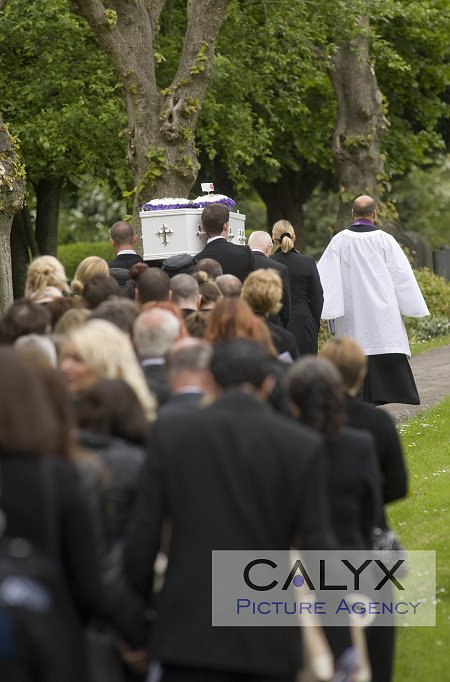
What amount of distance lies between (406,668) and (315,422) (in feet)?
6.87

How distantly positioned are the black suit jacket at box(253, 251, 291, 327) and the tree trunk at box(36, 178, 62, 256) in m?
19.2

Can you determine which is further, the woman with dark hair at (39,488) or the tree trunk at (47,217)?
the tree trunk at (47,217)

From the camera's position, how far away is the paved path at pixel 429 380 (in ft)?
47.3

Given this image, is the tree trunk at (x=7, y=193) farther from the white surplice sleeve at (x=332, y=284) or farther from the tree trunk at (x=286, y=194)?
the tree trunk at (x=286, y=194)

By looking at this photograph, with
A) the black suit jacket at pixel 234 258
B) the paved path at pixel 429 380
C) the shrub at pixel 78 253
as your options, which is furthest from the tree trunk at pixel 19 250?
the black suit jacket at pixel 234 258

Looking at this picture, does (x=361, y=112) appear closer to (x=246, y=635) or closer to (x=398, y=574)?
(x=398, y=574)

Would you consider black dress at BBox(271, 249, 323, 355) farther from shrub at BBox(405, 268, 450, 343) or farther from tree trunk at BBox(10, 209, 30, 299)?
tree trunk at BBox(10, 209, 30, 299)

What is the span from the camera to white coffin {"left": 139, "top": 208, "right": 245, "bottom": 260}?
12.7 metres

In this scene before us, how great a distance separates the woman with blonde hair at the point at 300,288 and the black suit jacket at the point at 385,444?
20.7 feet

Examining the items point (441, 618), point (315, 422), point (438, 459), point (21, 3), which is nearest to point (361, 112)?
point (21, 3)

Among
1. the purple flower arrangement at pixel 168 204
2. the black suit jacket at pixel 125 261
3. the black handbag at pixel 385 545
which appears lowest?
the black handbag at pixel 385 545

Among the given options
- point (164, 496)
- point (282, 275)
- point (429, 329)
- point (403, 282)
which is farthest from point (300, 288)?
point (429, 329)

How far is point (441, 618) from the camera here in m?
7.06

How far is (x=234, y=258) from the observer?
10.9m
